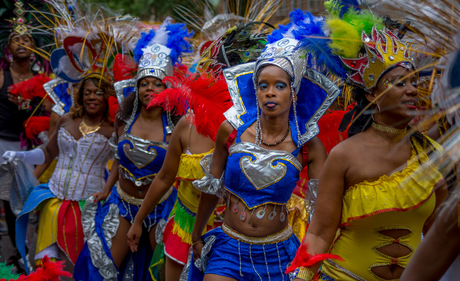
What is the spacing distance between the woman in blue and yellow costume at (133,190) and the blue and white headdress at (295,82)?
1105mm

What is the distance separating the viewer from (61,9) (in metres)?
5.39

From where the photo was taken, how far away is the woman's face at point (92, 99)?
5047 millimetres

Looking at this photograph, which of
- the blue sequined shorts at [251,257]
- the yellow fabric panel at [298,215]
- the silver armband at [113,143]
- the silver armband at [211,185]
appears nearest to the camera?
the blue sequined shorts at [251,257]

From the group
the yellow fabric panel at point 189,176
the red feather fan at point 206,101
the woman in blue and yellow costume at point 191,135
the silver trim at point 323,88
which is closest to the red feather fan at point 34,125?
the woman in blue and yellow costume at point 191,135

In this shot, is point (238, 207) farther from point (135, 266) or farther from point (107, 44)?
point (107, 44)

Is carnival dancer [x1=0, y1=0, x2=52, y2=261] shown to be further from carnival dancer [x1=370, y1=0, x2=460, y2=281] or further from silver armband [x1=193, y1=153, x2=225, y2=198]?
carnival dancer [x1=370, y1=0, x2=460, y2=281]

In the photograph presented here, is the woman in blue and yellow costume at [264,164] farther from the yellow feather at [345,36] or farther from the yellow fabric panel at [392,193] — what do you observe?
the yellow fabric panel at [392,193]

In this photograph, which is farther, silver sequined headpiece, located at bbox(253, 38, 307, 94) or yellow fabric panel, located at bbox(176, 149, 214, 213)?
yellow fabric panel, located at bbox(176, 149, 214, 213)

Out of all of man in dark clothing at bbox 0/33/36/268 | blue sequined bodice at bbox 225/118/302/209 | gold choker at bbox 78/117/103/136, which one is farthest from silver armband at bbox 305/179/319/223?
man in dark clothing at bbox 0/33/36/268

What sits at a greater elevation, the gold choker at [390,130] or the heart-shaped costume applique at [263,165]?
the gold choker at [390,130]

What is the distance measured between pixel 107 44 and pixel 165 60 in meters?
0.82

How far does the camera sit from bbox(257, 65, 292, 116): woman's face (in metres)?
2.99

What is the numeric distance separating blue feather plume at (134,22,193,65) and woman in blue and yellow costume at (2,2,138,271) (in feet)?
0.96

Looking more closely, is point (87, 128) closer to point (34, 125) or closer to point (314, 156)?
point (34, 125)
